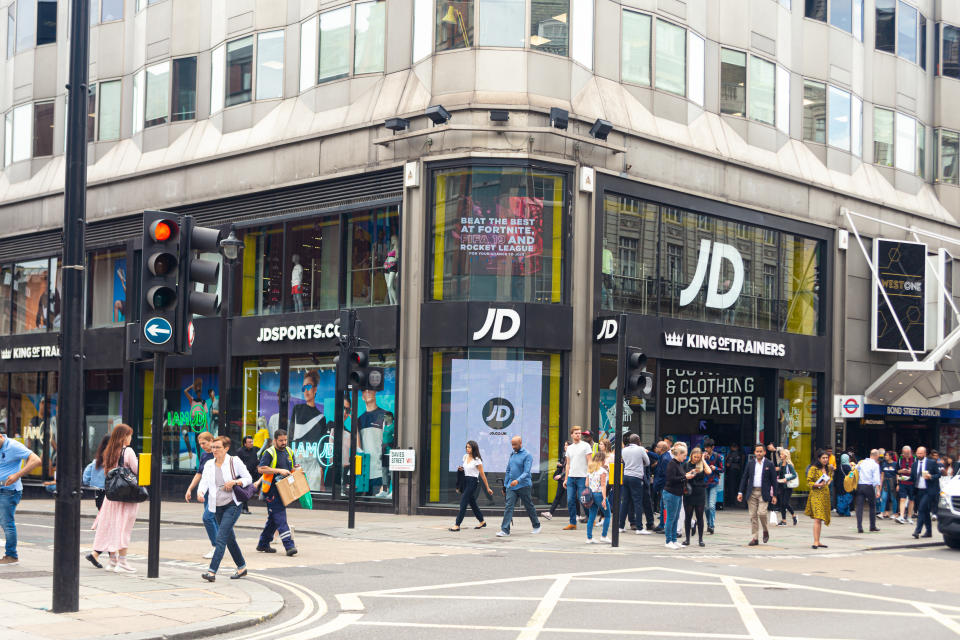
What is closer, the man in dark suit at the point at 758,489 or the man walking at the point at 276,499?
the man walking at the point at 276,499

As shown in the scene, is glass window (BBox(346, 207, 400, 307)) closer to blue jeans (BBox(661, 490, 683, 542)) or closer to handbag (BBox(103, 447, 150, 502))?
blue jeans (BBox(661, 490, 683, 542))

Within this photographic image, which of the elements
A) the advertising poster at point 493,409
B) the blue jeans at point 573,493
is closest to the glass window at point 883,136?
the advertising poster at point 493,409

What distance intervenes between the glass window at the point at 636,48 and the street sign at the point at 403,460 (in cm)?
1008

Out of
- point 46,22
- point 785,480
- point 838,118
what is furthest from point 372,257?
point 46,22

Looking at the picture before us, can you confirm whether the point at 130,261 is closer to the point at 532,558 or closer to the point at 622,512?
the point at 622,512

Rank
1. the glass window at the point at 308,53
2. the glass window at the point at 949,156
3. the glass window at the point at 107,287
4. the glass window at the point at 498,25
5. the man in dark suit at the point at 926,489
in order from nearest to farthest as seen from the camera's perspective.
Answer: the man in dark suit at the point at 926,489 < the glass window at the point at 498,25 < the glass window at the point at 308,53 < the glass window at the point at 107,287 < the glass window at the point at 949,156

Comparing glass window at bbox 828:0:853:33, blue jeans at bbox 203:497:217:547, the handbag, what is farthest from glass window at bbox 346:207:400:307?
glass window at bbox 828:0:853:33

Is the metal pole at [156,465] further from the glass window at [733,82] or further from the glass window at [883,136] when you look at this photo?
the glass window at [883,136]

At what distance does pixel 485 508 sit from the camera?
23.6 m

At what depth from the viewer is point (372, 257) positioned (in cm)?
2594

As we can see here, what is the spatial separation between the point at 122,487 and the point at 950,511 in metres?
Result: 14.3

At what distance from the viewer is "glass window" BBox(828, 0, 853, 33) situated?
3250 cm

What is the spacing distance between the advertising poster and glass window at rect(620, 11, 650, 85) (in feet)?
25.1

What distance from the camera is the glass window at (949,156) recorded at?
35781 mm
